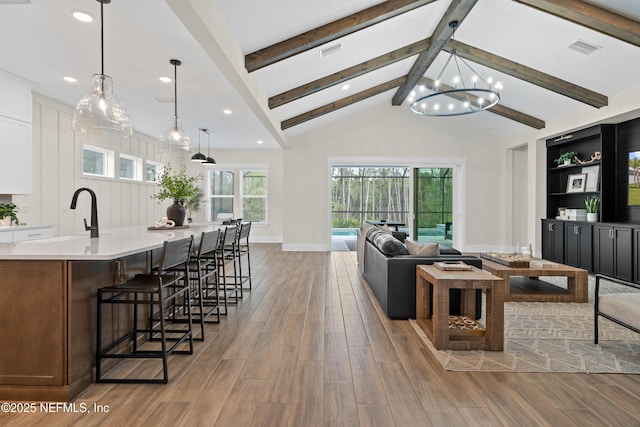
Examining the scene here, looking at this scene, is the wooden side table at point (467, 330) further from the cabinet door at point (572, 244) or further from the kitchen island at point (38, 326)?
the cabinet door at point (572, 244)

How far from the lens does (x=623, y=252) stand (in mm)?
5387

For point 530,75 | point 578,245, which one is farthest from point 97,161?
point 578,245

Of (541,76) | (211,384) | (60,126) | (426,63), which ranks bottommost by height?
(211,384)

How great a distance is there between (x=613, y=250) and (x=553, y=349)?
151 inches

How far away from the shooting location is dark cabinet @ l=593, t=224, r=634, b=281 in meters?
5.29

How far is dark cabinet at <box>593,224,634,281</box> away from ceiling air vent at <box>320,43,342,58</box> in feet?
16.2

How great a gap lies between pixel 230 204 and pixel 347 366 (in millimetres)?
8367

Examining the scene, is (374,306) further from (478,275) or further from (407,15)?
(407,15)

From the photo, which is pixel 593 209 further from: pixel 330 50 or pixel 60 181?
pixel 60 181

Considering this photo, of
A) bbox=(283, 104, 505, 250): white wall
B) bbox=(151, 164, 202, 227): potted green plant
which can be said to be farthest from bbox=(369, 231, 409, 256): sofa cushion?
bbox=(283, 104, 505, 250): white wall

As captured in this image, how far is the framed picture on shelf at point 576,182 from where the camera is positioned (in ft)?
21.8

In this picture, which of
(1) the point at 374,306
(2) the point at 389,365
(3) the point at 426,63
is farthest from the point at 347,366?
(3) the point at 426,63

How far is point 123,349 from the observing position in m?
2.73

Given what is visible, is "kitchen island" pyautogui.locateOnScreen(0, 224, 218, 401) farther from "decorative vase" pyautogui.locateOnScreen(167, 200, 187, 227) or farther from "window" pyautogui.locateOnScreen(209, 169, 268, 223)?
"window" pyautogui.locateOnScreen(209, 169, 268, 223)
